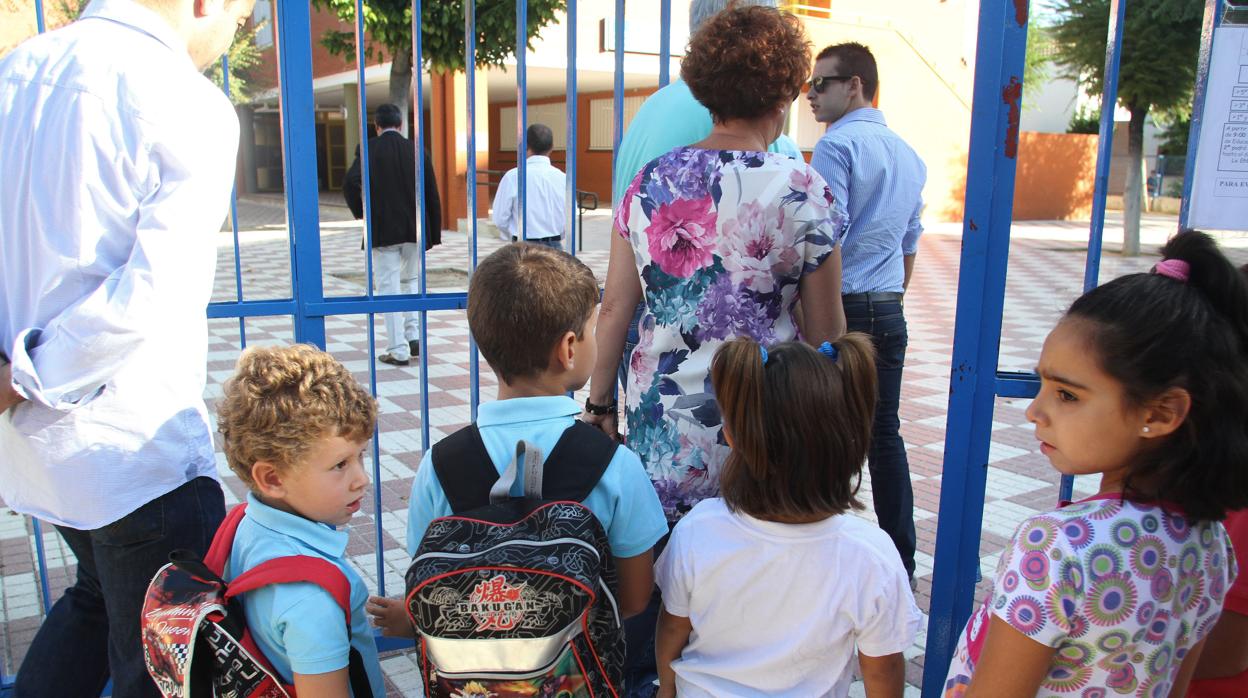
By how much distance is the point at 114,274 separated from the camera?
141cm

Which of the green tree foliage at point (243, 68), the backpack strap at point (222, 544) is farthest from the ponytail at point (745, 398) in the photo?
the green tree foliage at point (243, 68)

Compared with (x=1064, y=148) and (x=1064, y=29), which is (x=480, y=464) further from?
(x=1064, y=148)

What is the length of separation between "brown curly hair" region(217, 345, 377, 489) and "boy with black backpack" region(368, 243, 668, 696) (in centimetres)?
19

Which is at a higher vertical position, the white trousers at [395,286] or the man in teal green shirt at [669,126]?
the man in teal green shirt at [669,126]

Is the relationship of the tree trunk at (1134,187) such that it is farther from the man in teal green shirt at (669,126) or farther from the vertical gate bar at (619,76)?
the man in teal green shirt at (669,126)

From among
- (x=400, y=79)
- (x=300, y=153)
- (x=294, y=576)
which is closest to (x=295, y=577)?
(x=294, y=576)

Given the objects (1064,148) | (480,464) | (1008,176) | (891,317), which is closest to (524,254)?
(480,464)

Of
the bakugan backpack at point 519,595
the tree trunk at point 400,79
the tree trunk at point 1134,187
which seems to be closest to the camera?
the bakugan backpack at point 519,595

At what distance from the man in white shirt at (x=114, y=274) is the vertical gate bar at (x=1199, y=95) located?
188 centimetres

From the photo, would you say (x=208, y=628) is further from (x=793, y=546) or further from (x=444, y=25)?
(x=444, y=25)

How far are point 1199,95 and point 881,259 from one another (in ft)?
4.04

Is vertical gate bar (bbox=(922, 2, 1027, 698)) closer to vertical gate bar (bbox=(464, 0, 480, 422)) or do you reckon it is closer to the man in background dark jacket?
vertical gate bar (bbox=(464, 0, 480, 422))

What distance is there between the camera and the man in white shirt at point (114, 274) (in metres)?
1.39

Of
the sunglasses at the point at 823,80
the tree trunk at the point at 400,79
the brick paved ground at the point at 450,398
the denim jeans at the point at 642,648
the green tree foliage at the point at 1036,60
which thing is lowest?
the brick paved ground at the point at 450,398
